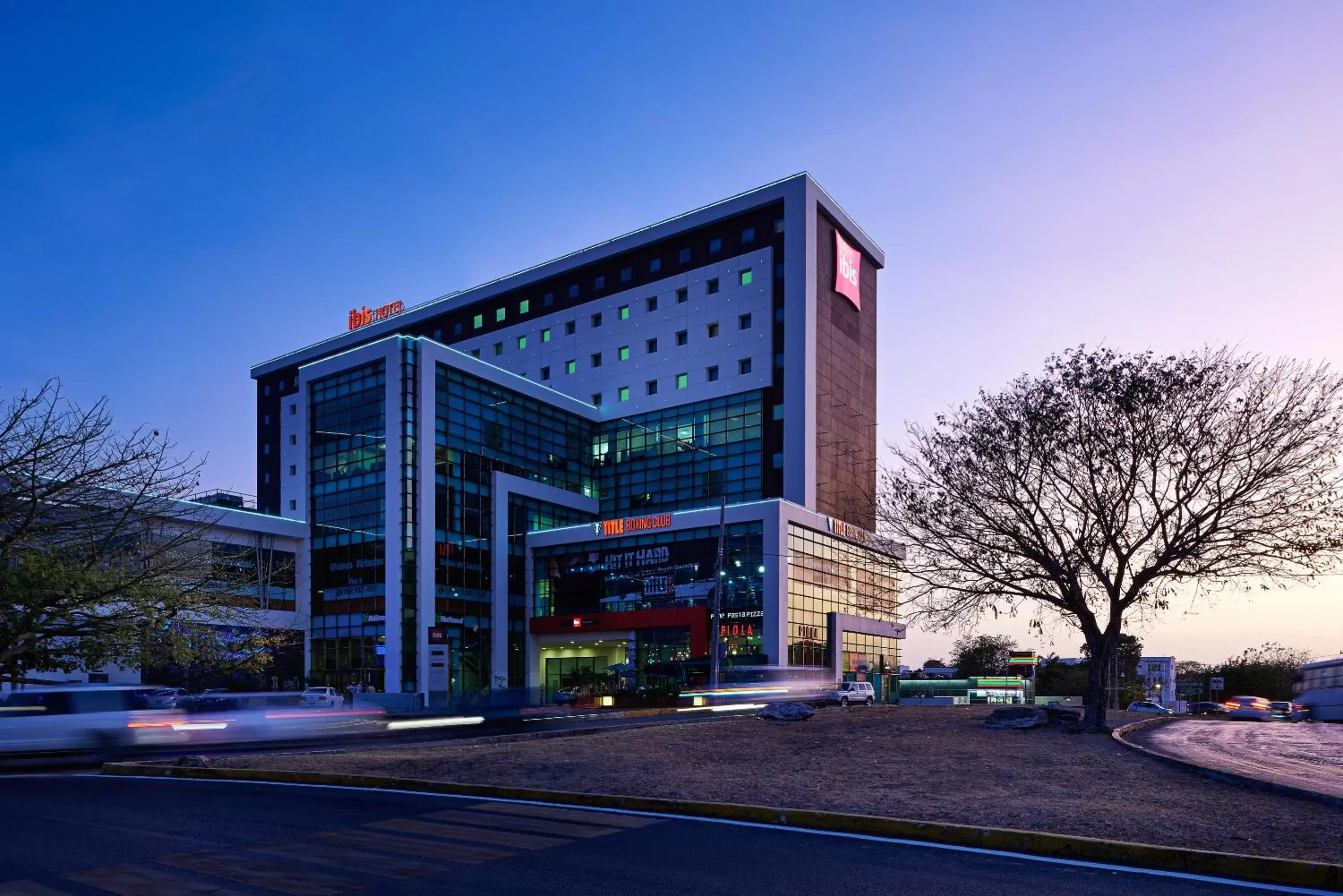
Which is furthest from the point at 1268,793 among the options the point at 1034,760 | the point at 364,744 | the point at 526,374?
the point at 526,374

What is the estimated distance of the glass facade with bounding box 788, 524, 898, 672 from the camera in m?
60.0

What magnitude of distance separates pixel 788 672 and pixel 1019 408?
28.1 m

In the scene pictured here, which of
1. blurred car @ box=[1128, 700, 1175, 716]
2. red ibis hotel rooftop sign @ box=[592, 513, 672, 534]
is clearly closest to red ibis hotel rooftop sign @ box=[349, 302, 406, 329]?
red ibis hotel rooftop sign @ box=[592, 513, 672, 534]

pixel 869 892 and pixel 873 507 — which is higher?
pixel 873 507

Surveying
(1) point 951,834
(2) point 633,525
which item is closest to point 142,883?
(1) point 951,834

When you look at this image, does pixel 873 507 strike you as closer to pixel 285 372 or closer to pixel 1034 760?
pixel 1034 760

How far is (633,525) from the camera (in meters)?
64.0

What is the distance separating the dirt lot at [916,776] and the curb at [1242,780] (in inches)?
5.8

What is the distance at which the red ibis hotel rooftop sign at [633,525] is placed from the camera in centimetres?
6272

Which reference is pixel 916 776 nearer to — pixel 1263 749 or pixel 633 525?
pixel 1263 749

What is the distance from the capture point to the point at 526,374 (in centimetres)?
8281

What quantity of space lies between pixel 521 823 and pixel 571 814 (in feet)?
2.71

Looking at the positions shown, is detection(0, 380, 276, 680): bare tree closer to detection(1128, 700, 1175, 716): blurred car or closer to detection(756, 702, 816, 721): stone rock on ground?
detection(756, 702, 816, 721): stone rock on ground

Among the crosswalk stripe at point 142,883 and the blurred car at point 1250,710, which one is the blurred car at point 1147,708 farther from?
the crosswalk stripe at point 142,883
